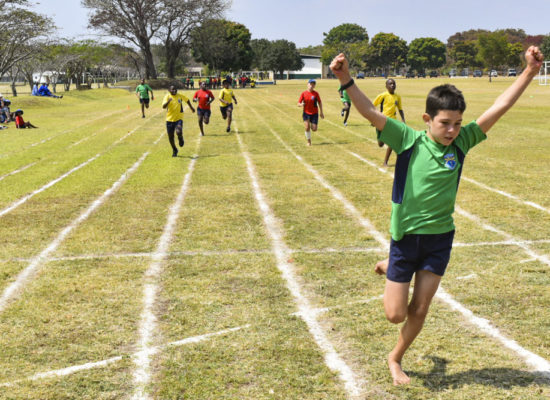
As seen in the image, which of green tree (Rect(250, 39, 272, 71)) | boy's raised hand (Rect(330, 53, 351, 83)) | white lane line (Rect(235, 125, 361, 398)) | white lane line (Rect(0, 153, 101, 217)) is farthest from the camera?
green tree (Rect(250, 39, 272, 71))

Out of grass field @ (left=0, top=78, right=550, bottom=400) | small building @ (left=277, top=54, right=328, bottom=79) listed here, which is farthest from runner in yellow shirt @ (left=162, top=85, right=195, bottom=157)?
small building @ (left=277, top=54, right=328, bottom=79)

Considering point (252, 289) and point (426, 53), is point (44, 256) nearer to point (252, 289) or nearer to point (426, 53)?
point (252, 289)

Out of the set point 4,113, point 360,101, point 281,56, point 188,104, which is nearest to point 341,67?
point 360,101

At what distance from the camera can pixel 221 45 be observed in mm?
78188

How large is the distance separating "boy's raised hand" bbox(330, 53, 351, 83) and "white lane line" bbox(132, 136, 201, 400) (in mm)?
2465

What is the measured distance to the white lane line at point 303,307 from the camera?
3.76 metres

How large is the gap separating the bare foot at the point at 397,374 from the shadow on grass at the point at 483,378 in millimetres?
135

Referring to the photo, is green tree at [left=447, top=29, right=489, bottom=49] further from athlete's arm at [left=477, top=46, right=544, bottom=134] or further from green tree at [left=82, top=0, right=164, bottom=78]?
athlete's arm at [left=477, top=46, right=544, bottom=134]

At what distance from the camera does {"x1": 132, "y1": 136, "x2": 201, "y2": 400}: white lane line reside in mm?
3765

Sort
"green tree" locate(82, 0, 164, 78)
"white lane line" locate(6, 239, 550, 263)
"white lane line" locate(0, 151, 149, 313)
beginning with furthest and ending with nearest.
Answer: "green tree" locate(82, 0, 164, 78) < "white lane line" locate(6, 239, 550, 263) < "white lane line" locate(0, 151, 149, 313)

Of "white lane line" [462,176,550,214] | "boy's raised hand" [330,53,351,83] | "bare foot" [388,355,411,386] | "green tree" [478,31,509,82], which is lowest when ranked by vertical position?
"white lane line" [462,176,550,214]

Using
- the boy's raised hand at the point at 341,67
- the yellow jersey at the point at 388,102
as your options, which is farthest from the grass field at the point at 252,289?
the boy's raised hand at the point at 341,67

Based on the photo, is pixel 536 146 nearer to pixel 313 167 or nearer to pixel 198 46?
pixel 313 167

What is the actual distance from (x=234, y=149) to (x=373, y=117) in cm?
1293
